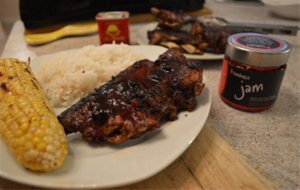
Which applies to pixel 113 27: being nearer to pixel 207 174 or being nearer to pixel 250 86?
pixel 250 86

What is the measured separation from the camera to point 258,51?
72 centimetres

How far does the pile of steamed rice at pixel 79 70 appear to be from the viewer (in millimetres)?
832

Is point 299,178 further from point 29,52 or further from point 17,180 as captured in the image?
point 29,52

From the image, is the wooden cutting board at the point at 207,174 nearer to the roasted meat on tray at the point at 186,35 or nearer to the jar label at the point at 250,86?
the jar label at the point at 250,86

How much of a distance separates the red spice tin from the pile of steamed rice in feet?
1.03

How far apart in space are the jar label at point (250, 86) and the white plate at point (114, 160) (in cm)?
19

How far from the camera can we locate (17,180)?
19.4 inches

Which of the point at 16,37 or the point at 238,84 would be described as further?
the point at 16,37

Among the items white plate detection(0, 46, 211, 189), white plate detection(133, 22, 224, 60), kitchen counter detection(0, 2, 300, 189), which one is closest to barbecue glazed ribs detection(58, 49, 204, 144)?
white plate detection(0, 46, 211, 189)

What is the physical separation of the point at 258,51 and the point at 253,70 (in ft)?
0.19

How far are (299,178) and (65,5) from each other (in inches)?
55.0

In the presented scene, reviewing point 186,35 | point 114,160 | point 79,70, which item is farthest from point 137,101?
point 186,35

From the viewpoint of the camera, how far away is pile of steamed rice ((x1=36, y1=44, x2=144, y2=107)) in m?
0.83

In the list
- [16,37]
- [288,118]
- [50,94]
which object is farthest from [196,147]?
[16,37]
